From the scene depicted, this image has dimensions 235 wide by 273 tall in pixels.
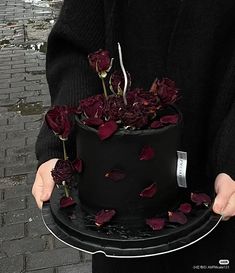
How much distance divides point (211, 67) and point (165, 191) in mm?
374

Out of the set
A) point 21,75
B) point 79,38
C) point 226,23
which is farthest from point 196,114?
point 21,75

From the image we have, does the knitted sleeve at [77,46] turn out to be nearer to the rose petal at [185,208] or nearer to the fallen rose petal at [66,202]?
the fallen rose petal at [66,202]

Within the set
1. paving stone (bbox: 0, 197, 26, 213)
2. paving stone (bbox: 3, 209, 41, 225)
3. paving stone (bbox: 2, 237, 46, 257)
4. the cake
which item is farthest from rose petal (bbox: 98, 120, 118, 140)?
paving stone (bbox: 0, 197, 26, 213)

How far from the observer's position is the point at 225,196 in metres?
1.19

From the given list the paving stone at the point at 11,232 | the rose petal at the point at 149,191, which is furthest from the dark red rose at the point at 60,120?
the paving stone at the point at 11,232

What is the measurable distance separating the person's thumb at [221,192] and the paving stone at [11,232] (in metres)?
1.85

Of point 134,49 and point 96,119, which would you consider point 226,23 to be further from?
point 96,119

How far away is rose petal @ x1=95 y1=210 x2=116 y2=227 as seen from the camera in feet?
3.67

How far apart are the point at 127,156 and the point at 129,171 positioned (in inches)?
1.3

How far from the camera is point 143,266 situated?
5.03ft

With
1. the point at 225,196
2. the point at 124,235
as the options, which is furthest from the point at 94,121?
the point at 225,196

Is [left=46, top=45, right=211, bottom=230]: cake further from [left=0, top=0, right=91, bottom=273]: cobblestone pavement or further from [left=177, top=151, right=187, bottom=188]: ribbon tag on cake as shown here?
[left=0, top=0, right=91, bottom=273]: cobblestone pavement

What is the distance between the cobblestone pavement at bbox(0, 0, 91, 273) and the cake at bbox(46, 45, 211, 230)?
61.5 inches

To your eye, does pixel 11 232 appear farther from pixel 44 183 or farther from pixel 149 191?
pixel 149 191
